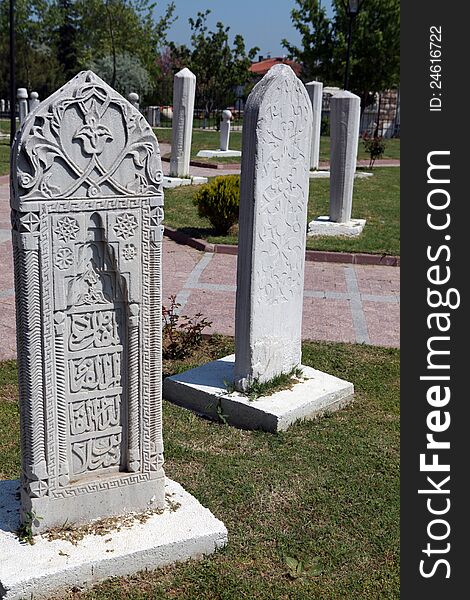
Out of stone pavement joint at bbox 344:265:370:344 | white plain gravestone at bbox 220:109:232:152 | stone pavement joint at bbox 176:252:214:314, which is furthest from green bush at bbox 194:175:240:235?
white plain gravestone at bbox 220:109:232:152

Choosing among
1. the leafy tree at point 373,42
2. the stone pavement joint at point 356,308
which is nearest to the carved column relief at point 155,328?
the stone pavement joint at point 356,308

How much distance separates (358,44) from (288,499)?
36391mm

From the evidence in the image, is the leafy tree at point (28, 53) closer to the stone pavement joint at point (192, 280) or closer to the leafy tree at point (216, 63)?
the leafy tree at point (216, 63)

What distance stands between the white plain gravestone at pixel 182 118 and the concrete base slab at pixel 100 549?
13293 mm

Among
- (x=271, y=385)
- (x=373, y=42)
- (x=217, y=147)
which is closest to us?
(x=271, y=385)

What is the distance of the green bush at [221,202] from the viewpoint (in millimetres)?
11773

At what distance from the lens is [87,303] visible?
349 centimetres

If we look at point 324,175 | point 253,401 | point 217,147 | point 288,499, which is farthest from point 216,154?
point 288,499

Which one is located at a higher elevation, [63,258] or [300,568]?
[63,258]

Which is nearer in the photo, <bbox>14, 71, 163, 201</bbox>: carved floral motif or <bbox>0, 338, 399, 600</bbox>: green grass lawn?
<bbox>14, 71, 163, 201</bbox>: carved floral motif

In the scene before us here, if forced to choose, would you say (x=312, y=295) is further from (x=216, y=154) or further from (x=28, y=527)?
(x=216, y=154)

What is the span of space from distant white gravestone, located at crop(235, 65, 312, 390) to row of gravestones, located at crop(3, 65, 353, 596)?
5.13 feet

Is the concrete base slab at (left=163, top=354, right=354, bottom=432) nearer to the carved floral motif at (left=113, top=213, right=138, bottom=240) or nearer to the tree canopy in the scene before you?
the carved floral motif at (left=113, top=213, right=138, bottom=240)

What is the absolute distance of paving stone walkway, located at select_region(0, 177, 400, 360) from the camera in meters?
7.47
